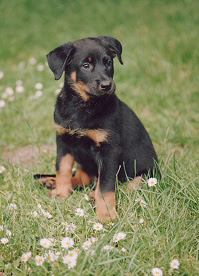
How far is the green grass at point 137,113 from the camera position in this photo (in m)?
2.49

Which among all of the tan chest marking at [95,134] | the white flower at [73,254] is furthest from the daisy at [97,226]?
the tan chest marking at [95,134]

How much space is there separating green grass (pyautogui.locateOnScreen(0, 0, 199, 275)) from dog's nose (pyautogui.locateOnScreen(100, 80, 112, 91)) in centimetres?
86

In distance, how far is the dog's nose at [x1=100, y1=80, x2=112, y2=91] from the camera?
9.73 feet

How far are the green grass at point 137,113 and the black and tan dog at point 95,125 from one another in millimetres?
181

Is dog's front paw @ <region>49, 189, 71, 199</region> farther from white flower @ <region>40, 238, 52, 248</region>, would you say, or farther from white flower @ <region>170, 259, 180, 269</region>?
white flower @ <region>170, 259, 180, 269</region>

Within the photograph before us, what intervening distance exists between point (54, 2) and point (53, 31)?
1.67 meters

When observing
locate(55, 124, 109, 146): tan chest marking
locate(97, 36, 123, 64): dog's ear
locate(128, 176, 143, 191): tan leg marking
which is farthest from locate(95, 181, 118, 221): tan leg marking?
locate(97, 36, 123, 64): dog's ear

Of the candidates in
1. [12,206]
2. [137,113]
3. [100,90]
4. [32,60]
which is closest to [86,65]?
[100,90]

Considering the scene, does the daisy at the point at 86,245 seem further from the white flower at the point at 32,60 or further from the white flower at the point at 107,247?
the white flower at the point at 32,60

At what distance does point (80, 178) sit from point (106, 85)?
1.16 m

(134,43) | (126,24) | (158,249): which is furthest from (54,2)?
(158,249)

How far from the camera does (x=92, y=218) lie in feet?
9.60

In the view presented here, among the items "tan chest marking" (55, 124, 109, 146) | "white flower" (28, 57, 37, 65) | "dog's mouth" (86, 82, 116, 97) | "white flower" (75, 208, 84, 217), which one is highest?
"white flower" (28, 57, 37, 65)

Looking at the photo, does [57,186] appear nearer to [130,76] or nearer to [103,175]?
[103,175]
